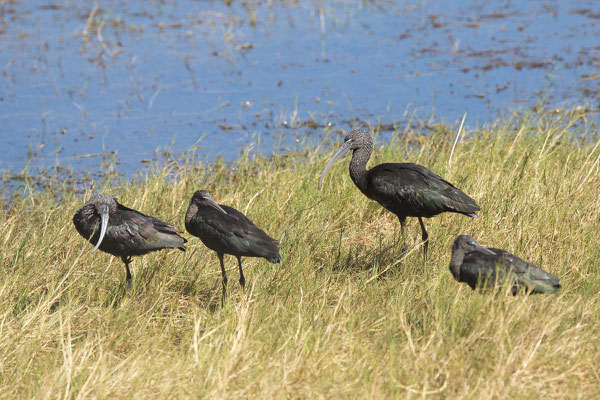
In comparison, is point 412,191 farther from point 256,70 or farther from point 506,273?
point 256,70

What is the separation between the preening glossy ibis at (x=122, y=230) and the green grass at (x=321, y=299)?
0.97 feet

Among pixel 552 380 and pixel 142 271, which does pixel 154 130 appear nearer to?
pixel 142 271

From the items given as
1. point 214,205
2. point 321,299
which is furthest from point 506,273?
point 214,205

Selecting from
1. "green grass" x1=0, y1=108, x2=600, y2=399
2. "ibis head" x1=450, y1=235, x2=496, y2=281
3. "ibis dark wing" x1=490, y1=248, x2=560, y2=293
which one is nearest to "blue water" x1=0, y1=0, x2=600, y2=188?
"green grass" x1=0, y1=108, x2=600, y2=399

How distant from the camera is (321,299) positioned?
549 centimetres

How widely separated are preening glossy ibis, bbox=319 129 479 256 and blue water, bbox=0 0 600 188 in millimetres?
2315

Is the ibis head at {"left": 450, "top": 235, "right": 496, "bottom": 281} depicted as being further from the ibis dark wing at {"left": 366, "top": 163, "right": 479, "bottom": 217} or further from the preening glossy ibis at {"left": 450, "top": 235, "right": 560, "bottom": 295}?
the ibis dark wing at {"left": 366, "top": 163, "right": 479, "bottom": 217}

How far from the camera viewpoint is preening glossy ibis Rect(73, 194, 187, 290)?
17.6ft

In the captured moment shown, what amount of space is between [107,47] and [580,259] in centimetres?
847

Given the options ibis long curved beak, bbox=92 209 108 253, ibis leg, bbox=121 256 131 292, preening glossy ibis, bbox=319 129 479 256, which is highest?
ibis long curved beak, bbox=92 209 108 253

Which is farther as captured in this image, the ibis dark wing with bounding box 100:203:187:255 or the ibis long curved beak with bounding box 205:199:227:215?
the ibis long curved beak with bounding box 205:199:227:215

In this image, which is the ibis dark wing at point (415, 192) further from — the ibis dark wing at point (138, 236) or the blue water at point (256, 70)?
the blue water at point (256, 70)

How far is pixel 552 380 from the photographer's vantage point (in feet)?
13.9

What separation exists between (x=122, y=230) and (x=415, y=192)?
1986 mm
